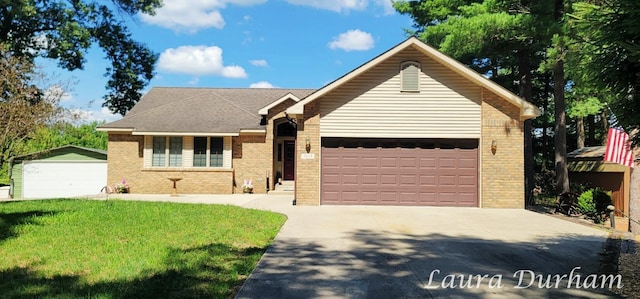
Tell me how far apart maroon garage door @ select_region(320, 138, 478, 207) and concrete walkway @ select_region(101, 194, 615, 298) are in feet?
10.4

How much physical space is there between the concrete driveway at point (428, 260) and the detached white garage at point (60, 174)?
1478cm

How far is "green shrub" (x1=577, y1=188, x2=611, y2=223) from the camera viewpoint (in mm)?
12789

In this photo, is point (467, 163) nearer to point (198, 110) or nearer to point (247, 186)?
point (247, 186)

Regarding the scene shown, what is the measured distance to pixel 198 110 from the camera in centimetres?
2022

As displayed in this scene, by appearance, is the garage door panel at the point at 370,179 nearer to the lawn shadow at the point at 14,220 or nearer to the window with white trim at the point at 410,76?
the window with white trim at the point at 410,76

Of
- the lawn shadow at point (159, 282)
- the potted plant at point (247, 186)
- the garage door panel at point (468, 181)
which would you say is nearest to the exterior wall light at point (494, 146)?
the garage door panel at point (468, 181)

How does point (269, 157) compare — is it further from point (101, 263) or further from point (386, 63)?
point (101, 263)

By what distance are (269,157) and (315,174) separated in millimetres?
5260

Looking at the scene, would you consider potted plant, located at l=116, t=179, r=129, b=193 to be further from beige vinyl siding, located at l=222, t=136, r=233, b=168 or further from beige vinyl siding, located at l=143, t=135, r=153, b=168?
beige vinyl siding, located at l=222, t=136, r=233, b=168

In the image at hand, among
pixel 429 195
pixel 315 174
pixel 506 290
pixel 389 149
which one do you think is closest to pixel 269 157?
pixel 315 174

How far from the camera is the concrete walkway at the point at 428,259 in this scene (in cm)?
480

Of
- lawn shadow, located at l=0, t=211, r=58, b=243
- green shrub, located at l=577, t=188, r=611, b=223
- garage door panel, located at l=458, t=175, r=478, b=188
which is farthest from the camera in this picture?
garage door panel, located at l=458, t=175, r=478, b=188

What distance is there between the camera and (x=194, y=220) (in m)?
9.24

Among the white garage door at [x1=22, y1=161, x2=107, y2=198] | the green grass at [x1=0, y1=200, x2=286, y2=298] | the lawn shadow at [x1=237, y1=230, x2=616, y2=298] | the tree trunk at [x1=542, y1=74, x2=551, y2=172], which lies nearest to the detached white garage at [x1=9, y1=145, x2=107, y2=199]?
the white garage door at [x1=22, y1=161, x2=107, y2=198]
